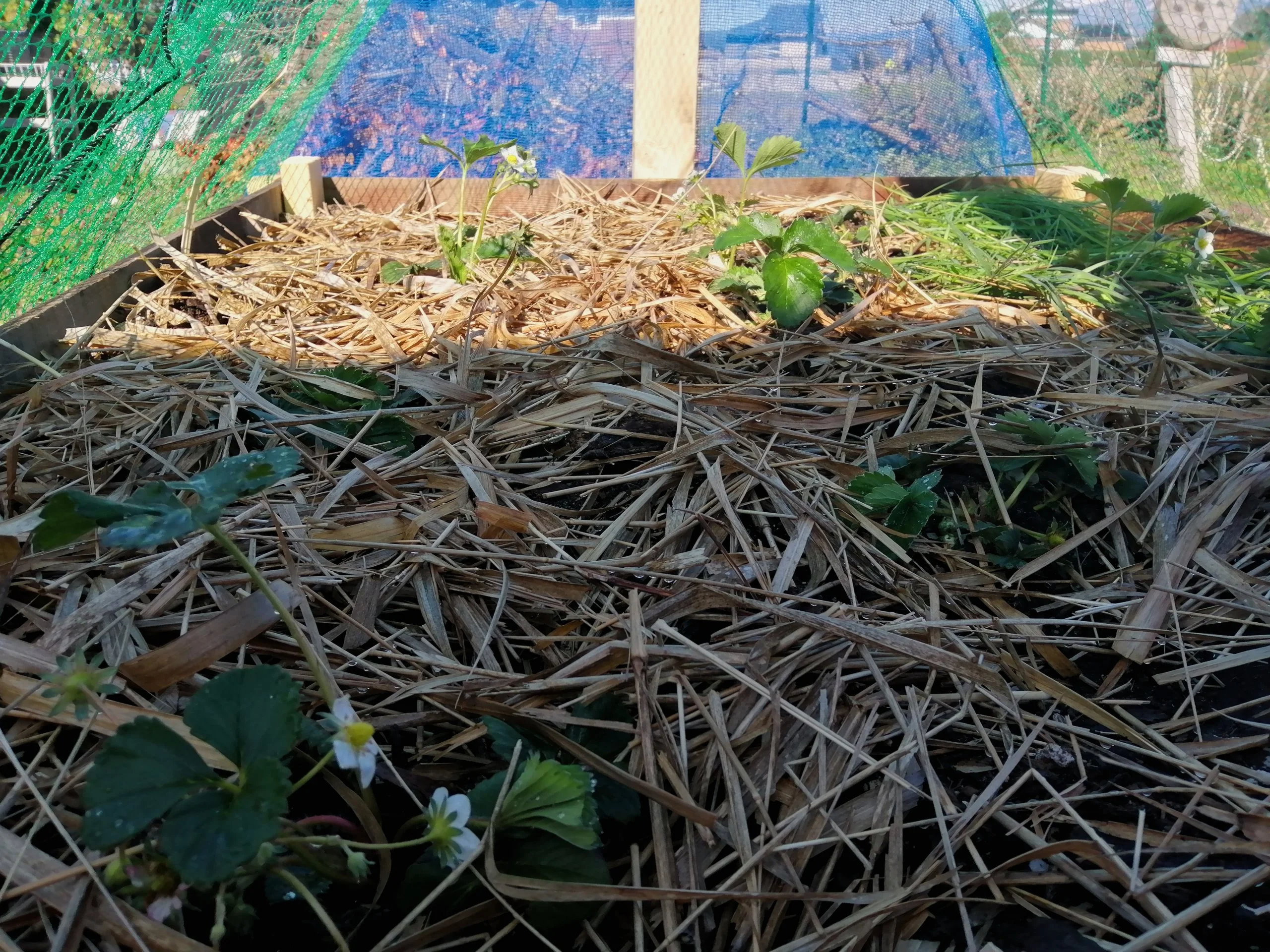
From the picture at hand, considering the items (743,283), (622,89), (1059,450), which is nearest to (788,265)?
(743,283)

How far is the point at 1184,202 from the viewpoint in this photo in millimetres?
2225

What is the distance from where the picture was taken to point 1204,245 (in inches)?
90.6

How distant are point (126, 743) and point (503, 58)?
12.3 feet

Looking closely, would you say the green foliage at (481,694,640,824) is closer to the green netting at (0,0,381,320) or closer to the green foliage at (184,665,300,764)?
the green foliage at (184,665,300,764)

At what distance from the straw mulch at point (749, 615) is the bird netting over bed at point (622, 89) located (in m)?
2.38

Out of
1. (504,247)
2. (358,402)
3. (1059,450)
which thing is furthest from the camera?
(504,247)

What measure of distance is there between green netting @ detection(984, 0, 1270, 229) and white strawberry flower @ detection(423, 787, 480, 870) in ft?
11.2

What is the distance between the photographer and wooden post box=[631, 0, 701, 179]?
133 inches

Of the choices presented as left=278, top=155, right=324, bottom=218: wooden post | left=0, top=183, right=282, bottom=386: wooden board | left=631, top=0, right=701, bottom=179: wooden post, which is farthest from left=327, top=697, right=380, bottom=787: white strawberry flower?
left=631, top=0, right=701, bottom=179: wooden post

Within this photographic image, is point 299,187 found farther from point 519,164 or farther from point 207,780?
point 207,780

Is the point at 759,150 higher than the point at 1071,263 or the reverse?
higher

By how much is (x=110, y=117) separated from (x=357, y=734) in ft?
6.04

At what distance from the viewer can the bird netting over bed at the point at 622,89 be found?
375 cm

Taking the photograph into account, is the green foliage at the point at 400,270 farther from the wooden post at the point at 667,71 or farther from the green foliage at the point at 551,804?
the green foliage at the point at 551,804
